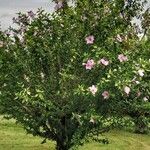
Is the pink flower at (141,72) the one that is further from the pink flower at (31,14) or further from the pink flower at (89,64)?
the pink flower at (31,14)

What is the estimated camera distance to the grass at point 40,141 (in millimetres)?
28983

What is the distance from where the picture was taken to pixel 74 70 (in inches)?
588

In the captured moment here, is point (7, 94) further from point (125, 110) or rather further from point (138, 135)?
point (138, 135)

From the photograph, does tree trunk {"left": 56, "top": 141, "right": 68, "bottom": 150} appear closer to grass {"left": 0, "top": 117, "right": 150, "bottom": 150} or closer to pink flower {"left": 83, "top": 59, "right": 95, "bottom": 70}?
pink flower {"left": 83, "top": 59, "right": 95, "bottom": 70}

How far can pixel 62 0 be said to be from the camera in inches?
666

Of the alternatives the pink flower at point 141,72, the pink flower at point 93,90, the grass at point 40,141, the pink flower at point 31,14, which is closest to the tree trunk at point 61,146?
the pink flower at point 93,90

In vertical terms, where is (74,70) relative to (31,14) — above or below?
below

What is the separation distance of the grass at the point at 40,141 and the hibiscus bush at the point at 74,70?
432 inches

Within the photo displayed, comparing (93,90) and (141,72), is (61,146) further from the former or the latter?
(141,72)

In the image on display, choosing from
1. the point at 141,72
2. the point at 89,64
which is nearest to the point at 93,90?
the point at 89,64

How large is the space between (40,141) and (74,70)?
16.7 m

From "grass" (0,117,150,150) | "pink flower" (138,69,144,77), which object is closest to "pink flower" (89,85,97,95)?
"pink flower" (138,69,144,77)

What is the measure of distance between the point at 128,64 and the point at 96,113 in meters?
1.65

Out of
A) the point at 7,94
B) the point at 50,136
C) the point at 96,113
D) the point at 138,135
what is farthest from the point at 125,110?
the point at 138,135
